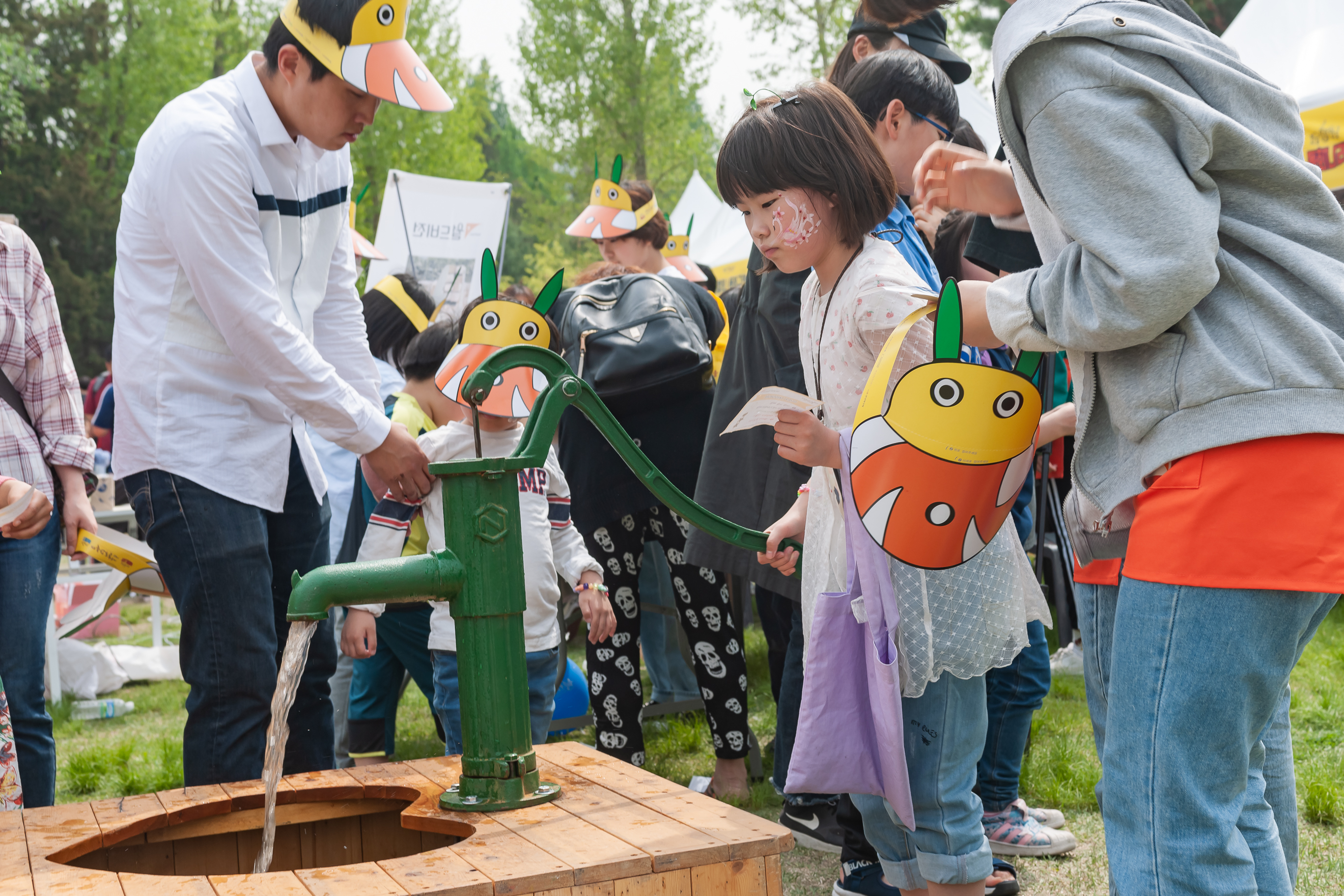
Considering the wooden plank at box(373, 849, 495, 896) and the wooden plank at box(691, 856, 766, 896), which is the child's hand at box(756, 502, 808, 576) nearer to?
the wooden plank at box(691, 856, 766, 896)

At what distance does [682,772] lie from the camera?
383 cm

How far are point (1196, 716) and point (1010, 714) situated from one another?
1.63m

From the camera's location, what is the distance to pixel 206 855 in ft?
5.63

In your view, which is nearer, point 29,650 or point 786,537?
point 786,537

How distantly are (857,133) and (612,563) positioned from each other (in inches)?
77.9

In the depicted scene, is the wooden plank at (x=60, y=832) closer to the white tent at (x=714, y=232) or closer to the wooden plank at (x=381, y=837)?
the wooden plank at (x=381, y=837)

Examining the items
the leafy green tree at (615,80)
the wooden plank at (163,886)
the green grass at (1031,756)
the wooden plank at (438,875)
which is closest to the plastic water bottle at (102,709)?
the green grass at (1031,756)

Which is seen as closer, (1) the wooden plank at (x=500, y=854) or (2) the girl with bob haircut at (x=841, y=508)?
(1) the wooden plank at (x=500, y=854)

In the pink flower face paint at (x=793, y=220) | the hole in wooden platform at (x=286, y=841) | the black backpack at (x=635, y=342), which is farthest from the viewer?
the black backpack at (x=635, y=342)

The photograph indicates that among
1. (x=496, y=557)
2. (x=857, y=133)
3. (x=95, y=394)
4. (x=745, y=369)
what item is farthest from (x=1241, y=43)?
(x=95, y=394)

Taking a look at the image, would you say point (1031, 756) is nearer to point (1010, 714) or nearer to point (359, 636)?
point (1010, 714)

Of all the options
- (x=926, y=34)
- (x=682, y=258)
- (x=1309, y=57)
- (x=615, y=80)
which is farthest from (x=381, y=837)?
(x=615, y=80)

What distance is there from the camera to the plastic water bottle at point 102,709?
17.1 ft

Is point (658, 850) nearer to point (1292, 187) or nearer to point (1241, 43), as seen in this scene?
point (1292, 187)
